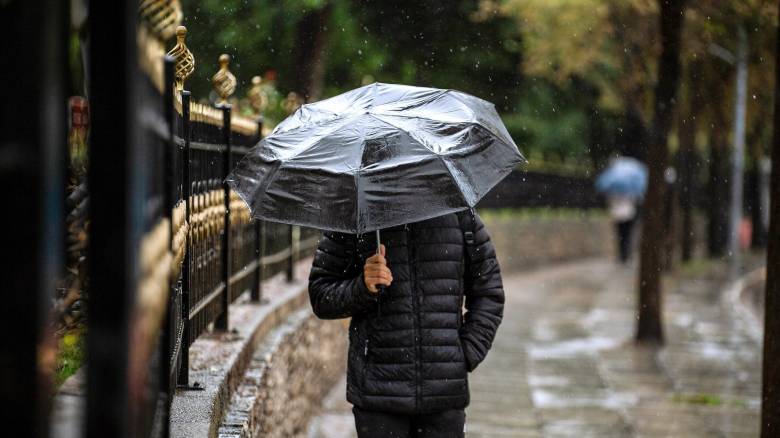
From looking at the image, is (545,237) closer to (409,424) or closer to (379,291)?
(409,424)

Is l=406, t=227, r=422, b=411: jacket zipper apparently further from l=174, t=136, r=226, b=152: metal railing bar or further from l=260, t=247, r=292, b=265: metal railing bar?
l=260, t=247, r=292, b=265: metal railing bar

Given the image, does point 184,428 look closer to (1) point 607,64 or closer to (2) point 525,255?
(2) point 525,255

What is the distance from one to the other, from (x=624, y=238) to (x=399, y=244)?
1936cm

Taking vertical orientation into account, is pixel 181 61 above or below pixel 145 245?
above

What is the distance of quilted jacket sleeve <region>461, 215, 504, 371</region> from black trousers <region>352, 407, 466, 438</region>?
23cm

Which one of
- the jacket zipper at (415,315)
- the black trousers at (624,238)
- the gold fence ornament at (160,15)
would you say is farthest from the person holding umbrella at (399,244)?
the black trousers at (624,238)

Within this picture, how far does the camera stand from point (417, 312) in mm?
4344

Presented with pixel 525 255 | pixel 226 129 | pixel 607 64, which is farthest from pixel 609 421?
pixel 607 64

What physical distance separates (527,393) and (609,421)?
125cm

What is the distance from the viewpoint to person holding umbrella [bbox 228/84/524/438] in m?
4.29

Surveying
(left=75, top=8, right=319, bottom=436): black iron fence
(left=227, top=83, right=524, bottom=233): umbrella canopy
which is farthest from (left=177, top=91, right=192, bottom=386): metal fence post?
(left=227, top=83, right=524, bottom=233): umbrella canopy

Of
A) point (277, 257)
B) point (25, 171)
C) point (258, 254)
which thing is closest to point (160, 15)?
point (25, 171)

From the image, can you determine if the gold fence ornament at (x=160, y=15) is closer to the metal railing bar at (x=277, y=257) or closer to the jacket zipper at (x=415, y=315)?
the jacket zipper at (x=415, y=315)

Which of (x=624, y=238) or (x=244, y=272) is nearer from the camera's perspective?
(x=244, y=272)
